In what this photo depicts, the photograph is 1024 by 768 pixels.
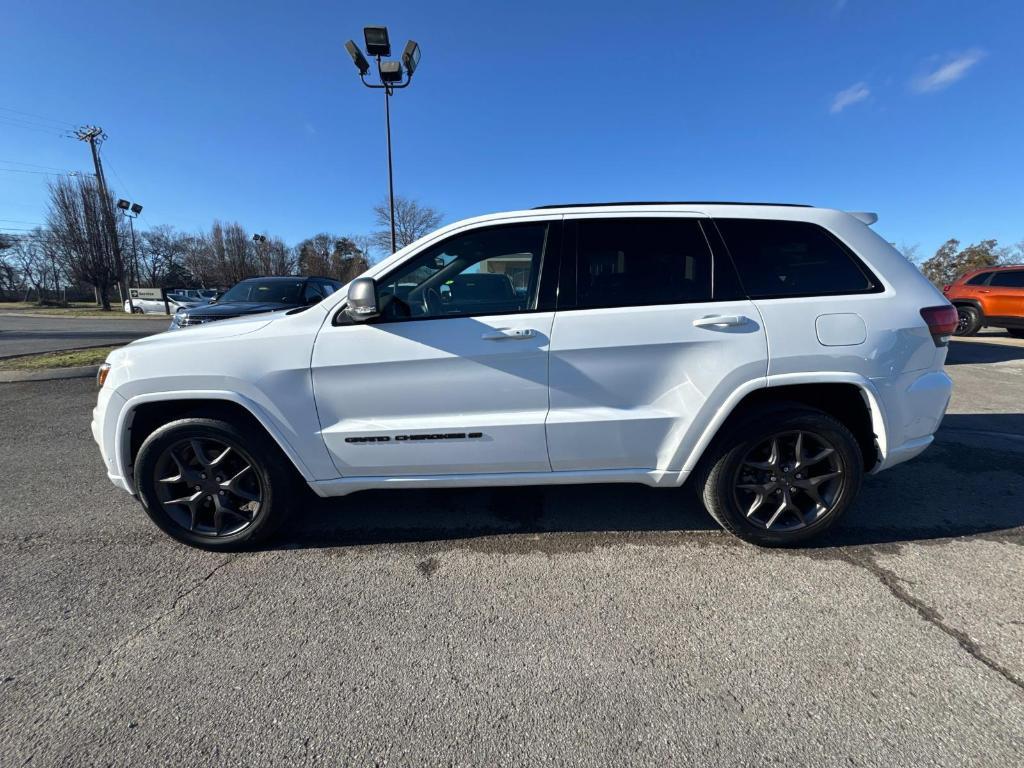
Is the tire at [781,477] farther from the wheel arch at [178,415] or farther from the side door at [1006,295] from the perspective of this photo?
the side door at [1006,295]

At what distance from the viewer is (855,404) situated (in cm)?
264

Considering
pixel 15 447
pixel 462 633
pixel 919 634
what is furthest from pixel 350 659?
pixel 15 447

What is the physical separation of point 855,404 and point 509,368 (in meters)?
2.00

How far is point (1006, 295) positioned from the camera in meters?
11.6

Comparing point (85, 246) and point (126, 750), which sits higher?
A: point (85, 246)

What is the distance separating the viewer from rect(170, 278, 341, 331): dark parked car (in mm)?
7309

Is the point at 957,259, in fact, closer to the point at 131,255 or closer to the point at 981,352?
the point at 981,352

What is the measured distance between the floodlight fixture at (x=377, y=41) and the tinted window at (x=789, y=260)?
10714 millimetres

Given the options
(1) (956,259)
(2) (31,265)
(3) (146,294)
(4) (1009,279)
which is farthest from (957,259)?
(2) (31,265)

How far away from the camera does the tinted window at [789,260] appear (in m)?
2.54

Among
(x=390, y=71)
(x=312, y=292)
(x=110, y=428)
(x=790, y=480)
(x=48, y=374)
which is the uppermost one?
(x=390, y=71)

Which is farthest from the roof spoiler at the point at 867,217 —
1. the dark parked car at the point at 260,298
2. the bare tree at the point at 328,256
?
the bare tree at the point at 328,256

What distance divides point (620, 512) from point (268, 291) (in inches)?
318

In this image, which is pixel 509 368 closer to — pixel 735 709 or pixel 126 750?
pixel 735 709
